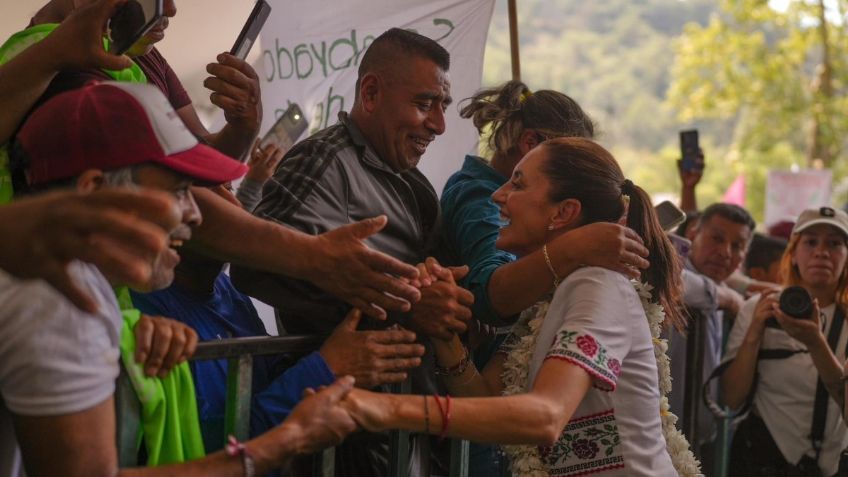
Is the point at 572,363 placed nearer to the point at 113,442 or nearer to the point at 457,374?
the point at 457,374

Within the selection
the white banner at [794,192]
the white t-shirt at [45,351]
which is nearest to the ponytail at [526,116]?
the white t-shirt at [45,351]

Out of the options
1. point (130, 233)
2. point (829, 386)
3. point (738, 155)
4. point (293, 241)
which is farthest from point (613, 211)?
point (738, 155)

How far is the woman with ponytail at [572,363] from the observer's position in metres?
2.24

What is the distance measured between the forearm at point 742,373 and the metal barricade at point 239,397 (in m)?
2.64

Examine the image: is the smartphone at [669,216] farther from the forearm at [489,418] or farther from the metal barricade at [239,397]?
the forearm at [489,418]

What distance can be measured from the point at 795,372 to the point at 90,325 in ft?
12.5

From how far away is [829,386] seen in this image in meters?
4.59

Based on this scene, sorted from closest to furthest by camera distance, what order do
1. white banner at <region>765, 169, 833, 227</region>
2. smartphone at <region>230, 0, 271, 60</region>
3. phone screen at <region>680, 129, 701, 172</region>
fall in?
1. smartphone at <region>230, 0, 271, 60</region>
2. phone screen at <region>680, 129, 701, 172</region>
3. white banner at <region>765, 169, 833, 227</region>

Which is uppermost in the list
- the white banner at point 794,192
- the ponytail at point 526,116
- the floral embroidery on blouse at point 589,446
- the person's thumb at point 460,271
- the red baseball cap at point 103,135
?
the red baseball cap at point 103,135

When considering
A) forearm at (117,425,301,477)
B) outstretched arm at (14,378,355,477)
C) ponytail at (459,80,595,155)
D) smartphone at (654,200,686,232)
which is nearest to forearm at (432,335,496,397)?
outstretched arm at (14,378,355,477)

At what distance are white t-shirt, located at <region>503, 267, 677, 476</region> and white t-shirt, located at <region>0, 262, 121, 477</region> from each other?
1.16 metres

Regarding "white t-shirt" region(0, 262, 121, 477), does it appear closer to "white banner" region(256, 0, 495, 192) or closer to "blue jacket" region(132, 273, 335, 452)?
"blue jacket" region(132, 273, 335, 452)

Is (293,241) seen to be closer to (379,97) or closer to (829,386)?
(379,97)

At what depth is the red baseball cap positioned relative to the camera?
1803mm
